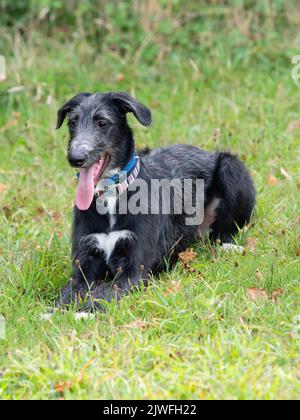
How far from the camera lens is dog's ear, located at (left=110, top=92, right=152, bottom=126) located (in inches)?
189

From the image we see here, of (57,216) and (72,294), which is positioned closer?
(72,294)

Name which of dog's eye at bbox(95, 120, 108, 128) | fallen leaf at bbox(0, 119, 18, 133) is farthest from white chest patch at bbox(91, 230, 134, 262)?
fallen leaf at bbox(0, 119, 18, 133)

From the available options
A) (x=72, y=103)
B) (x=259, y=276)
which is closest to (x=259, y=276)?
(x=259, y=276)

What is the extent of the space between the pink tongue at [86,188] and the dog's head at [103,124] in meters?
0.07

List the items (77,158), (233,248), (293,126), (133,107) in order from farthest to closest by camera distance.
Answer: (293,126) < (233,248) < (133,107) < (77,158)

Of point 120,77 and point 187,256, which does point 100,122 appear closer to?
point 187,256

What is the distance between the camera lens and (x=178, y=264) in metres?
5.16

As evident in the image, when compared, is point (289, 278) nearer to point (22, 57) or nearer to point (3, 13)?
point (22, 57)

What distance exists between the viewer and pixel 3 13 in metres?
9.95

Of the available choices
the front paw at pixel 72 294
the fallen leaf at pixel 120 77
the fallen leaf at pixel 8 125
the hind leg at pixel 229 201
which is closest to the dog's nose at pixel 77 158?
the front paw at pixel 72 294

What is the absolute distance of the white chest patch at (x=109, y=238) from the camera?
4.86 m

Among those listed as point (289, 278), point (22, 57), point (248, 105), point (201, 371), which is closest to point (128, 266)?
point (289, 278)

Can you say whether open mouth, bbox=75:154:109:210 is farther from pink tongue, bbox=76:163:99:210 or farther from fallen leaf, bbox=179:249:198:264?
fallen leaf, bbox=179:249:198:264

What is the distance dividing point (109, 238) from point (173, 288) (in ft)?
1.93
